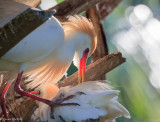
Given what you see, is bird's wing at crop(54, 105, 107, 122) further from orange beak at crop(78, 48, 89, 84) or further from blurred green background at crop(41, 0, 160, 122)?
blurred green background at crop(41, 0, 160, 122)

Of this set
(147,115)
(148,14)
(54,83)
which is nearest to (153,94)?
(147,115)

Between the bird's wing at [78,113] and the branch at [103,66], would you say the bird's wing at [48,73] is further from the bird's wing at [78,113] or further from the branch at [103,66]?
the bird's wing at [78,113]

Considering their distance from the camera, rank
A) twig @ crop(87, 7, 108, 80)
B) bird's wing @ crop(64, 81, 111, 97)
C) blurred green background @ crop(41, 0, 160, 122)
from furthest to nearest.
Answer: blurred green background @ crop(41, 0, 160, 122)
twig @ crop(87, 7, 108, 80)
bird's wing @ crop(64, 81, 111, 97)

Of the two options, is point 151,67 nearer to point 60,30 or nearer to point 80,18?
point 80,18

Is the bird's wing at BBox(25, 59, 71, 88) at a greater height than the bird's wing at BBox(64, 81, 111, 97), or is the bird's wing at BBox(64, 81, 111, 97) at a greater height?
the bird's wing at BBox(25, 59, 71, 88)

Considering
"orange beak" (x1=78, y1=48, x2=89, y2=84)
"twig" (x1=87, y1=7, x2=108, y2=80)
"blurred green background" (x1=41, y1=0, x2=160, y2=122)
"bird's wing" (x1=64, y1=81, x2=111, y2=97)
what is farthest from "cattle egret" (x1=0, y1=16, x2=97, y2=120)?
"blurred green background" (x1=41, y1=0, x2=160, y2=122)

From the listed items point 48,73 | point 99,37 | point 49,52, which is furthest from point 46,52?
point 99,37

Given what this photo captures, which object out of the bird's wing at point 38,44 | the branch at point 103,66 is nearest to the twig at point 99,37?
the branch at point 103,66
